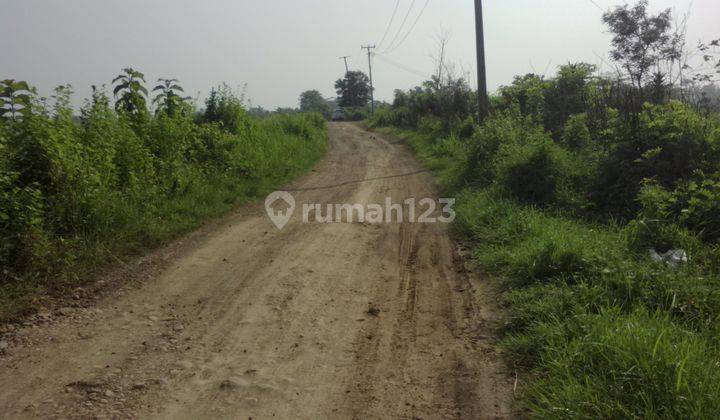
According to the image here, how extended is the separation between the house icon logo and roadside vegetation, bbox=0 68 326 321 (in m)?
0.38

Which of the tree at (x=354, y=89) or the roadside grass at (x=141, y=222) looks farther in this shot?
the tree at (x=354, y=89)

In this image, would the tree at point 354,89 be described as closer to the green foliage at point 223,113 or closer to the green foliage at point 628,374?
the green foliage at point 223,113

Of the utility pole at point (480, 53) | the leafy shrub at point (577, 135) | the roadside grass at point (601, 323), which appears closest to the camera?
the roadside grass at point (601, 323)

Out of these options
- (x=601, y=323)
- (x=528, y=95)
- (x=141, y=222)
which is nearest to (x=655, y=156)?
(x=601, y=323)

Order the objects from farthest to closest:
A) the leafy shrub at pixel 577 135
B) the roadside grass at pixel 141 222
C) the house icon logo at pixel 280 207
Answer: the leafy shrub at pixel 577 135
the house icon logo at pixel 280 207
the roadside grass at pixel 141 222

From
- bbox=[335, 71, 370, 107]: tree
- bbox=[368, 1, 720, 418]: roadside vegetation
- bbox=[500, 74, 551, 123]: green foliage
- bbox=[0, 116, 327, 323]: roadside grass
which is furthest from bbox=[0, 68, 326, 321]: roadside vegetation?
bbox=[335, 71, 370, 107]: tree

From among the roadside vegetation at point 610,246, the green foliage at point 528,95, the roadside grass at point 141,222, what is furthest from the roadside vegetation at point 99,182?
the green foliage at point 528,95

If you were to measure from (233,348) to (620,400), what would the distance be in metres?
2.74

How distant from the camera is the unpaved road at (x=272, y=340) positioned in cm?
341

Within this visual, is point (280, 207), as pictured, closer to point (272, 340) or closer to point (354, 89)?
point (272, 340)

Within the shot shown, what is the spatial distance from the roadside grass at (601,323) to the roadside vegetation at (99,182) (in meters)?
4.42

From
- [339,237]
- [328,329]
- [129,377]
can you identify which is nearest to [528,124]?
[339,237]

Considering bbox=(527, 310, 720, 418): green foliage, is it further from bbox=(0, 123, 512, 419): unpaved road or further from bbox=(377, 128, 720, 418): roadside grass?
bbox=(0, 123, 512, 419): unpaved road

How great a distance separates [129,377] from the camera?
371cm
